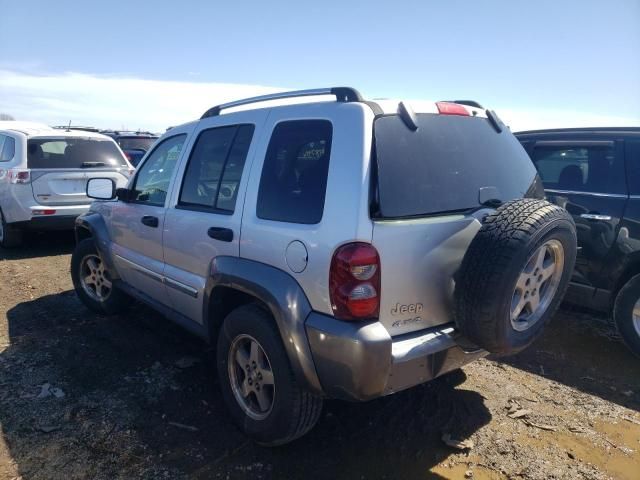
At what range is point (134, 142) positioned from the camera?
43.2 feet

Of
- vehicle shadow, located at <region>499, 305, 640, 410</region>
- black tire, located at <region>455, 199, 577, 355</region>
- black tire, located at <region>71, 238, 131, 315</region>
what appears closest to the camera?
black tire, located at <region>455, 199, 577, 355</region>

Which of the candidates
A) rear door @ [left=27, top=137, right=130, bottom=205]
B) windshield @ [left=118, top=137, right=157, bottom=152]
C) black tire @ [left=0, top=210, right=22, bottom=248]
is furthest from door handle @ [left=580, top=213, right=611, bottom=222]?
windshield @ [left=118, top=137, right=157, bottom=152]

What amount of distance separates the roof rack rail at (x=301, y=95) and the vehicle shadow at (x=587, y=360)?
2694mm

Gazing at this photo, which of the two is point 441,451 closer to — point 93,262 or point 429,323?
point 429,323

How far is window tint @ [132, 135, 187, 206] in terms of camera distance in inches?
143

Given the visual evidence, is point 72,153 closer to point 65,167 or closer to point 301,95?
point 65,167

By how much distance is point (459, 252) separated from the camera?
247cm

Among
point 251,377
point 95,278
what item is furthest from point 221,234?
point 95,278

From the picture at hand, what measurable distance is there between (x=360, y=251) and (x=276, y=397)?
992 mm

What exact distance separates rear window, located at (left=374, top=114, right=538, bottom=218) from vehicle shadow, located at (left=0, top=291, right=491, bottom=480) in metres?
1.43

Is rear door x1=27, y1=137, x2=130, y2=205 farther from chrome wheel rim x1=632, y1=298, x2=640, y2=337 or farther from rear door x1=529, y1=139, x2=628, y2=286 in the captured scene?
chrome wheel rim x1=632, y1=298, x2=640, y2=337

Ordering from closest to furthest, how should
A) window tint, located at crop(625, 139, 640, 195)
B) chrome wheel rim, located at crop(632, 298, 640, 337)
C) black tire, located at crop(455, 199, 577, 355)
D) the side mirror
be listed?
black tire, located at crop(455, 199, 577, 355) → chrome wheel rim, located at crop(632, 298, 640, 337) → window tint, located at crop(625, 139, 640, 195) → the side mirror

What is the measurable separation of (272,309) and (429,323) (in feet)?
2.71

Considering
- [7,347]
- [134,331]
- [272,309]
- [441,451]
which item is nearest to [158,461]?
[272,309]
